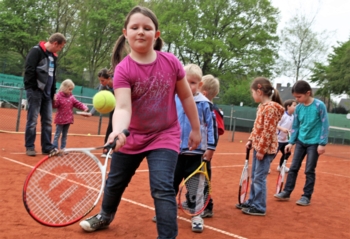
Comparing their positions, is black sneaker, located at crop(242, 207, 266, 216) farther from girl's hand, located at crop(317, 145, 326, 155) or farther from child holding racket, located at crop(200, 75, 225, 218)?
girl's hand, located at crop(317, 145, 326, 155)

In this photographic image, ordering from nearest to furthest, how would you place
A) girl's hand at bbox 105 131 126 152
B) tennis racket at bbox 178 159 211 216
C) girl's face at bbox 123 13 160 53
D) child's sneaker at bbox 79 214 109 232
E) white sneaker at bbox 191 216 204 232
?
girl's hand at bbox 105 131 126 152
girl's face at bbox 123 13 160 53
child's sneaker at bbox 79 214 109 232
white sneaker at bbox 191 216 204 232
tennis racket at bbox 178 159 211 216

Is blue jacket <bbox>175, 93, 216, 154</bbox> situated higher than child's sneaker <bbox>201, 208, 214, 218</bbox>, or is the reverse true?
blue jacket <bbox>175, 93, 216, 154</bbox>

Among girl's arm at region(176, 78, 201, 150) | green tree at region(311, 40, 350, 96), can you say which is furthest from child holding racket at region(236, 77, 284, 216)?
green tree at region(311, 40, 350, 96)

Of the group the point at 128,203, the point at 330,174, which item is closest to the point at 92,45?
the point at 330,174

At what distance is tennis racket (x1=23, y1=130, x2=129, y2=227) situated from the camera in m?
2.53

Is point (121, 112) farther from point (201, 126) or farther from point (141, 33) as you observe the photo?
point (201, 126)

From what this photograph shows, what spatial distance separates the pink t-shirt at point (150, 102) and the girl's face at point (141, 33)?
0.12 meters

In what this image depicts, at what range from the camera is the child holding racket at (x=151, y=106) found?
269 centimetres

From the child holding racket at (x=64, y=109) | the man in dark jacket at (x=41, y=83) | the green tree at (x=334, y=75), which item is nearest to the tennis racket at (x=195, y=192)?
the man in dark jacket at (x=41, y=83)

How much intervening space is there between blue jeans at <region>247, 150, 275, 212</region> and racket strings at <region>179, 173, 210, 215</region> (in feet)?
3.12

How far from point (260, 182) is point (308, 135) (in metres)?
1.33

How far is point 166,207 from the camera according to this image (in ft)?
8.71

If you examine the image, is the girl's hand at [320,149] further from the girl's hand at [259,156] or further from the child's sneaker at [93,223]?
the child's sneaker at [93,223]

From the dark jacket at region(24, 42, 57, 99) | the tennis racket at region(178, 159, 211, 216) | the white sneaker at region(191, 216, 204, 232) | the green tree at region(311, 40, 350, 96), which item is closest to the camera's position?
the white sneaker at region(191, 216, 204, 232)
